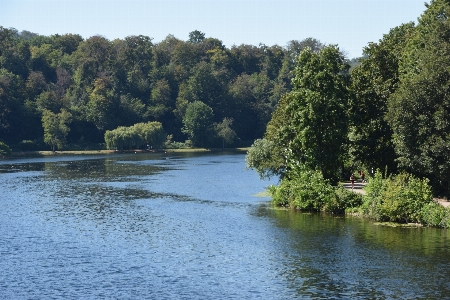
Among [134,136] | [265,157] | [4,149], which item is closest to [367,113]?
[265,157]

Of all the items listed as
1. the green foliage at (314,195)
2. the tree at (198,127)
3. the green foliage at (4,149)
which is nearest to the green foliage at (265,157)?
the green foliage at (314,195)

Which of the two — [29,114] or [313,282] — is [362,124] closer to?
[313,282]

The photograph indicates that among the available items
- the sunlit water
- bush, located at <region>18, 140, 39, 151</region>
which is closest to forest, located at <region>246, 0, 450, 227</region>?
the sunlit water

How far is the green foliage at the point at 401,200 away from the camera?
52.9 m

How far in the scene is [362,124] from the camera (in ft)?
218

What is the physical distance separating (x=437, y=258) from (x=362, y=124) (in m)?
26.1

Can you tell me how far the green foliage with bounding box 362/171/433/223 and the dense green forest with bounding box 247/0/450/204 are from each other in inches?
123

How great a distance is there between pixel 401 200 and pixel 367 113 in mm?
15439

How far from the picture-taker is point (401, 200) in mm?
53156

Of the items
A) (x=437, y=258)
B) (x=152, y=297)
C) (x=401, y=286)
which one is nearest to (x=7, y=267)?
(x=152, y=297)

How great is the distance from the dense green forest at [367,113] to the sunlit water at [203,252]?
595 cm

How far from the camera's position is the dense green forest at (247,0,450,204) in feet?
187

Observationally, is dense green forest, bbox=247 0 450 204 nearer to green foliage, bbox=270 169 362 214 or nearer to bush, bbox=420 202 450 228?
green foliage, bbox=270 169 362 214

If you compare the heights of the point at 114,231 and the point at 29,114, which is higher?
the point at 29,114
